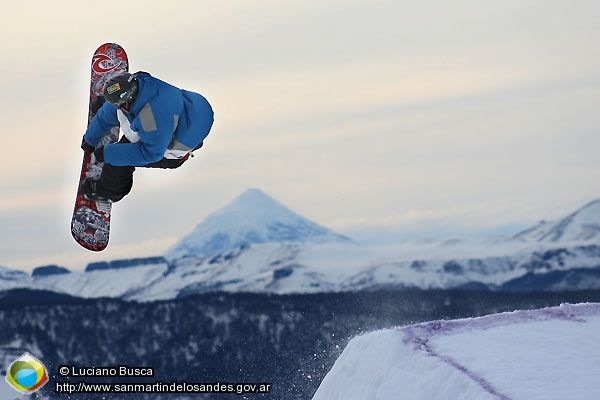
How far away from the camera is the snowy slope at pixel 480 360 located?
6.55 meters

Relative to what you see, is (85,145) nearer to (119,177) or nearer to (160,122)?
(119,177)

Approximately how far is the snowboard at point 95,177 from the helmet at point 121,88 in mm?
2531

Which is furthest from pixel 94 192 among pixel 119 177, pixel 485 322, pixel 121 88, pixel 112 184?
pixel 485 322

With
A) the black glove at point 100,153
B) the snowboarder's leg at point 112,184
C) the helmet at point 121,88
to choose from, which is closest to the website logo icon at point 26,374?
the snowboarder's leg at point 112,184

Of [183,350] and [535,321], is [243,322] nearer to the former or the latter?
[183,350]

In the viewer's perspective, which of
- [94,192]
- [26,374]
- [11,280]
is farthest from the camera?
[11,280]

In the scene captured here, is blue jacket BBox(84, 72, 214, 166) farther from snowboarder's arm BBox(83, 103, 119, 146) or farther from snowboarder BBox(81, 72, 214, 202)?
snowboarder's arm BBox(83, 103, 119, 146)

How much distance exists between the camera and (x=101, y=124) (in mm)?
10891

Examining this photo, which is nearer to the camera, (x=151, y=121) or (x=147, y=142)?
Result: (x=151, y=121)

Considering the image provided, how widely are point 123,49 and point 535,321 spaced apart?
23.5ft

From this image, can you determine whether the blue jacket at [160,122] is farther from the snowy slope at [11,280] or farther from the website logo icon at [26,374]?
the snowy slope at [11,280]

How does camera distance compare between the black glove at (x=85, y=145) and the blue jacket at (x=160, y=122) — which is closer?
the blue jacket at (x=160, y=122)

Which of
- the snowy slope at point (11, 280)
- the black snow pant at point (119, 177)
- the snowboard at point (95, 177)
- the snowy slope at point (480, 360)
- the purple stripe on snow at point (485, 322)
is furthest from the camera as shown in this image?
the snowy slope at point (11, 280)

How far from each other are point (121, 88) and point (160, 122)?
1.81 feet
